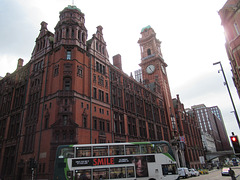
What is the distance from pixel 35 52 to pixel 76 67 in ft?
47.7

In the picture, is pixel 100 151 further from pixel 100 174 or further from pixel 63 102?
pixel 63 102

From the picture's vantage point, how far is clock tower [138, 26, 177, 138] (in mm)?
70750

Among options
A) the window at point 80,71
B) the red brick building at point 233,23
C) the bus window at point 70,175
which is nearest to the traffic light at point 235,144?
the bus window at point 70,175

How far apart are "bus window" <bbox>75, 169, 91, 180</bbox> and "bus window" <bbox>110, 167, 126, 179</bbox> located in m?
2.33

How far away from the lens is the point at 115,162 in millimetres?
18875

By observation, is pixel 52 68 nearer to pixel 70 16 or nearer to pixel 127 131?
pixel 70 16

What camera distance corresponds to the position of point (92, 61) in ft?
128

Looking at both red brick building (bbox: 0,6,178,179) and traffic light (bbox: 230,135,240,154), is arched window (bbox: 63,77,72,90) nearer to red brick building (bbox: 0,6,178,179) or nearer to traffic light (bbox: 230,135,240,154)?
red brick building (bbox: 0,6,178,179)

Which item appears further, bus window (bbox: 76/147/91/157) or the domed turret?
the domed turret

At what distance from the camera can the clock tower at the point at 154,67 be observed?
70.8 m

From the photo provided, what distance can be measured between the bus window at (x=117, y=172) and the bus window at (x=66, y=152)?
4.50 m

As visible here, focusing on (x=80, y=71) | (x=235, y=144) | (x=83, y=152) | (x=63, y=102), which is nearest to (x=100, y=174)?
(x=83, y=152)

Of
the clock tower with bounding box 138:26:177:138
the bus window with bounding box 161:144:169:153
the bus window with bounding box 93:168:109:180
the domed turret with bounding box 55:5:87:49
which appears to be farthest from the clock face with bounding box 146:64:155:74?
the bus window with bounding box 93:168:109:180

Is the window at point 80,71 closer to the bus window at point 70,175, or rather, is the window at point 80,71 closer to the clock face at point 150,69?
the bus window at point 70,175
